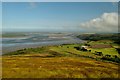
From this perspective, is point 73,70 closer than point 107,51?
Yes

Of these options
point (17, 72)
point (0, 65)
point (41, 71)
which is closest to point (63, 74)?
point (41, 71)

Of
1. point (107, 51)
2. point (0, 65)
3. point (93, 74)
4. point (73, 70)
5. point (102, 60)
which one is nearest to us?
point (93, 74)

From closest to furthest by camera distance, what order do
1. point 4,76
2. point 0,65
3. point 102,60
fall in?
1. point 4,76
2. point 0,65
3. point 102,60

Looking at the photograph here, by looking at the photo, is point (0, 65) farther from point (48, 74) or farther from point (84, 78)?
point (84, 78)

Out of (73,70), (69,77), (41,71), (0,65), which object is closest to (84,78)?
(69,77)

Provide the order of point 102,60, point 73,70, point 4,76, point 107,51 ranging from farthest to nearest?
point 107,51 → point 102,60 → point 73,70 → point 4,76

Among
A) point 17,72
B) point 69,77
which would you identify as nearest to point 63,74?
point 69,77

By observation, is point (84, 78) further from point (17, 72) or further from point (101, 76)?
point (17, 72)

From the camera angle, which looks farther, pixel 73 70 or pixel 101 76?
pixel 73 70

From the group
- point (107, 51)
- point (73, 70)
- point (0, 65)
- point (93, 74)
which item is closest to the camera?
point (93, 74)
